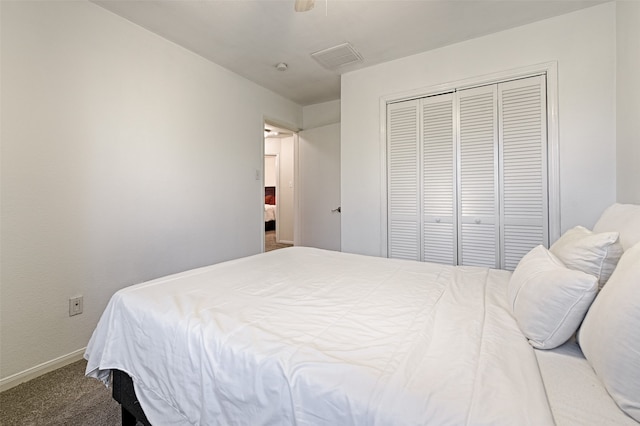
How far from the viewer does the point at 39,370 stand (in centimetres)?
179

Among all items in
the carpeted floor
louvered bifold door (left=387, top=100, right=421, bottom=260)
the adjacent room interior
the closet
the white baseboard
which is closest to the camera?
the adjacent room interior

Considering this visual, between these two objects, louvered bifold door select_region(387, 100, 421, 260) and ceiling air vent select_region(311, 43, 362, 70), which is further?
louvered bifold door select_region(387, 100, 421, 260)

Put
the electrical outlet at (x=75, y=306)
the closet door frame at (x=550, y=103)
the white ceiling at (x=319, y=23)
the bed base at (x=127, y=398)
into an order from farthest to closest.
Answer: the closet door frame at (x=550, y=103), the white ceiling at (x=319, y=23), the electrical outlet at (x=75, y=306), the bed base at (x=127, y=398)

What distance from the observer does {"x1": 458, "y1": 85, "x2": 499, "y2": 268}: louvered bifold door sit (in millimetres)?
2551

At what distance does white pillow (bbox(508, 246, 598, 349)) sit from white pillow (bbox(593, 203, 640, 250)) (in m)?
0.28

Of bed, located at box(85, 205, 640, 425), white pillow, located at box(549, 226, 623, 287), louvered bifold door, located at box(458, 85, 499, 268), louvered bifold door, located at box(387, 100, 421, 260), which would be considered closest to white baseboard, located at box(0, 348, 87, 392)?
bed, located at box(85, 205, 640, 425)

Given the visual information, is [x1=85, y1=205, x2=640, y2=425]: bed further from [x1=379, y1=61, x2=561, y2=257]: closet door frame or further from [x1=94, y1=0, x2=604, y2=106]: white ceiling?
[x1=94, y1=0, x2=604, y2=106]: white ceiling

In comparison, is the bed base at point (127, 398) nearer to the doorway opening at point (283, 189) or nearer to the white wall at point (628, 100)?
the white wall at point (628, 100)

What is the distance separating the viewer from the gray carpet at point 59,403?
1.40 m

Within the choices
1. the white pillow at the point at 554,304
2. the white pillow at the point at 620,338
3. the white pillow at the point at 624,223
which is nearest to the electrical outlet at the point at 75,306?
the white pillow at the point at 554,304

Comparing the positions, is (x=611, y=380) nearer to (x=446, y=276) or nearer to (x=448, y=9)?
(x=446, y=276)

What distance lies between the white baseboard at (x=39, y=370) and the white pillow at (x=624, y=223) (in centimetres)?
307

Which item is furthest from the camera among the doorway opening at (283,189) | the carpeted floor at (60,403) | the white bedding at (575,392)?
the doorway opening at (283,189)

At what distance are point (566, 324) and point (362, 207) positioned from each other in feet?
7.86
